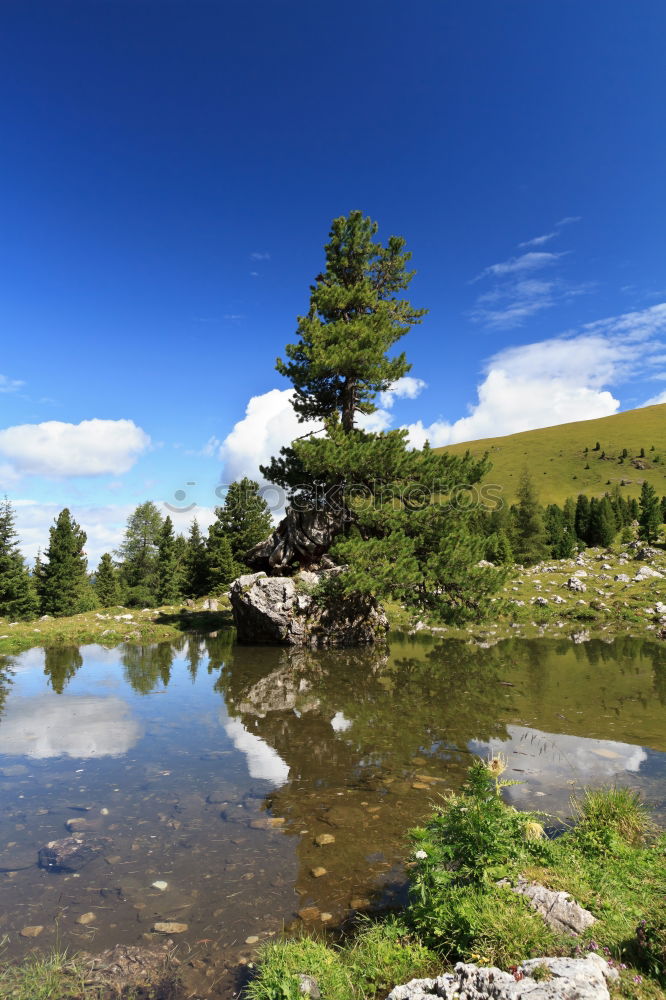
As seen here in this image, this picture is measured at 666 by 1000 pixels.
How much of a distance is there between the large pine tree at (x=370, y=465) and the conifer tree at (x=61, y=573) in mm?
42920

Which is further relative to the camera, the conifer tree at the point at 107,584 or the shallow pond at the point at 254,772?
the conifer tree at the point at 107,584

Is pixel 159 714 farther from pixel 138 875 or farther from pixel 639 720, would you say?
pixel 639 720

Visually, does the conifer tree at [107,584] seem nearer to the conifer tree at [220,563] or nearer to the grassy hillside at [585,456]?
the conifer tree at [220,563]

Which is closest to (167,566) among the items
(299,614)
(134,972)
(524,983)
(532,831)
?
(299,614)

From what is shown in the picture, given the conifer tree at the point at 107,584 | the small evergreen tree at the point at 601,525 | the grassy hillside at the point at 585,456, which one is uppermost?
the grassy hillside at the point at 585,456

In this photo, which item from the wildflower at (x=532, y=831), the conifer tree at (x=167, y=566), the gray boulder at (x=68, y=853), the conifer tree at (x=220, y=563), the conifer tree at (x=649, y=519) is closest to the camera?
the wildflower at (x=532, y=831)

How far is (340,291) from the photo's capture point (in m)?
25.1

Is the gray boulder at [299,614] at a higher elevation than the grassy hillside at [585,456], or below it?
below

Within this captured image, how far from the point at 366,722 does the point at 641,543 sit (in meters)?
52.6

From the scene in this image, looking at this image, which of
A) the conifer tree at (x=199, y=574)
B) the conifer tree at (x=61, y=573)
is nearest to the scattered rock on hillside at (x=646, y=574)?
the conifer tree at (x=199, y=574)

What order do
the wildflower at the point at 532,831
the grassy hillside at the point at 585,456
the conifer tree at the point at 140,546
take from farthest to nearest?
the grassy hillside at the point at 585,456
the conifer tree at the point at 140,546
the wildflower at the point at 532,831

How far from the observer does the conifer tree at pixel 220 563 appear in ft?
148

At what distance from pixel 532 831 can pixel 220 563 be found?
42459 mm

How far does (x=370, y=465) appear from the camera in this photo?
2277cm
